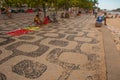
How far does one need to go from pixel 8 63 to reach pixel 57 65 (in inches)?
62.3

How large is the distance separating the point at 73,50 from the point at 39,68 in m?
2.32

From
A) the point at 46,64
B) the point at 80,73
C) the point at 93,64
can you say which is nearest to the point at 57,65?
the point at 46,64

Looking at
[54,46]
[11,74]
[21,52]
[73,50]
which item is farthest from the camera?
[54,46]

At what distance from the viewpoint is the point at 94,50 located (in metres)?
6.78

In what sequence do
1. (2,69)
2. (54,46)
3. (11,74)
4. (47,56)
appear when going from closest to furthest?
(11,74)
(2,69)
(47,56)
(54,46)

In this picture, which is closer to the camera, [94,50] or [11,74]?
[11,74]

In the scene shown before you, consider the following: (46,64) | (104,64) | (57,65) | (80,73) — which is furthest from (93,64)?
(46,64)

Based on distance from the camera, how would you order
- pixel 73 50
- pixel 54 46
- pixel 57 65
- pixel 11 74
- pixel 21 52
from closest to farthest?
pixel 11 74, pixel 57 65, pixel 21 52, pixel 73 50, pixel 54 46

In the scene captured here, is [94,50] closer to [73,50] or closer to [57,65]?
[73,50]

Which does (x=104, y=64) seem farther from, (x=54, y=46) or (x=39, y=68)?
(x=54, y=46)

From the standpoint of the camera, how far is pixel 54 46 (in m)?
7.24

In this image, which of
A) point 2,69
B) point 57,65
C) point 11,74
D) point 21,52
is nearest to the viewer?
point 11,74

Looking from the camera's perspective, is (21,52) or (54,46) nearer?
(21,52)

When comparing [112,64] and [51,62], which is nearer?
[112,64]
